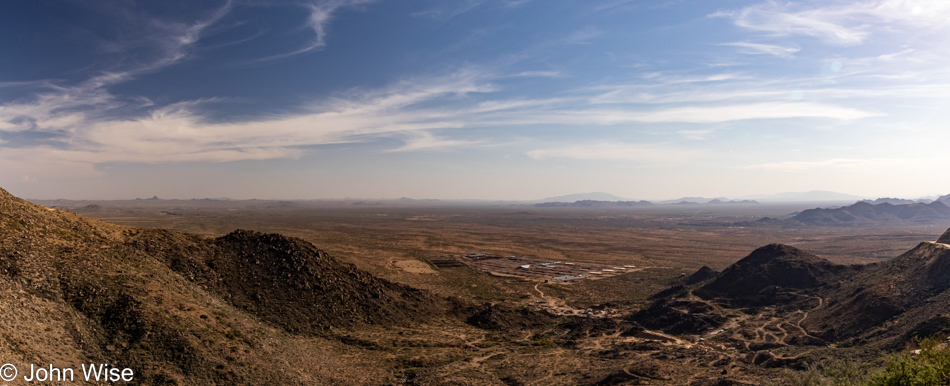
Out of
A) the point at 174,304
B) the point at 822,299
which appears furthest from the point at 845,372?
the point at 174,304

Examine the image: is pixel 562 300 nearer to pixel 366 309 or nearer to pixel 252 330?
pixel 366 309

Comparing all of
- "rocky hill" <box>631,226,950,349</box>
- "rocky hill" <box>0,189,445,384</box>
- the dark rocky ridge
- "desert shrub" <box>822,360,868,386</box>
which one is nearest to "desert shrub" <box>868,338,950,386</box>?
"desert shrub" <box>822,360,868,386</box>

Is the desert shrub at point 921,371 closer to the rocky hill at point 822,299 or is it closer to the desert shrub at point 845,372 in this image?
the desert shrub at point 845,372

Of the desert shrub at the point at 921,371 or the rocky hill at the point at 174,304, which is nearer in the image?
the desert shrub at the point at 921,371

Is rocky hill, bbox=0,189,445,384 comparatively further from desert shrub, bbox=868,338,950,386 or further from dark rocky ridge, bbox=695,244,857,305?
dark rocky ridge, bbox=695,244,857,305

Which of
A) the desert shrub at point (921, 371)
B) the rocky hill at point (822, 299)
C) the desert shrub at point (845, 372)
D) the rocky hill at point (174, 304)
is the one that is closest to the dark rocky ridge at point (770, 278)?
the rocky hill at point (822, 299)

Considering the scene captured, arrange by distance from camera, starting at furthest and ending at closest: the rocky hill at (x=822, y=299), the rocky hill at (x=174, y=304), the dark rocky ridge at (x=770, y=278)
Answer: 1. the dark rocky ridge at (x=770, y=278)
2. the rocky hill at (x=822, y=299)
3. the rocky hill at (x=174, y=304)

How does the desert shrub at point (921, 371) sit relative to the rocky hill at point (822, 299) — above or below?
above

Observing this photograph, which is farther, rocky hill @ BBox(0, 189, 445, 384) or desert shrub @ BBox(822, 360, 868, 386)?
desert shrub @ BBox(822, 360, 868, 386)
